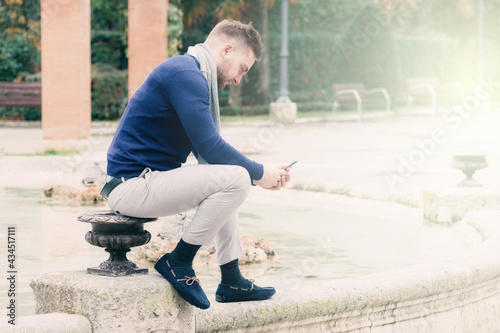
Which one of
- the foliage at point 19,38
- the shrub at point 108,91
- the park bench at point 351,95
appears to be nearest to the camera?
the shrub at point 108,91

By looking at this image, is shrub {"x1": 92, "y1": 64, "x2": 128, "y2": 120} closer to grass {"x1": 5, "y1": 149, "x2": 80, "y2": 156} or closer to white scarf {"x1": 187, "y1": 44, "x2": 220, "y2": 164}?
grass {"x1": 5, "y1": 149, "x2": 80, "y2": 156}

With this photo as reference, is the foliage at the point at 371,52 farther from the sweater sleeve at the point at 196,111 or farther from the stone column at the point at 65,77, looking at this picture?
the sweater sleeve at the point at 196,111

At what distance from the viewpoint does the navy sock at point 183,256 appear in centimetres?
368

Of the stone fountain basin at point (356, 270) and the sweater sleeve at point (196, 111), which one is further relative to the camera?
the stone fountain basin at point (356, 270)

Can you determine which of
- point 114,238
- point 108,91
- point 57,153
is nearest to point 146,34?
point 108,91

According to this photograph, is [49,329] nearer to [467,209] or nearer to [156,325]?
[156,325]

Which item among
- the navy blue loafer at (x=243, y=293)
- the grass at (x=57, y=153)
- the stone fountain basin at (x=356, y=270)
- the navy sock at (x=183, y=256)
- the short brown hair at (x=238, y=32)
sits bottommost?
the grass at (x=57, y=153)

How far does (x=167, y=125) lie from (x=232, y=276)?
2.37 ft

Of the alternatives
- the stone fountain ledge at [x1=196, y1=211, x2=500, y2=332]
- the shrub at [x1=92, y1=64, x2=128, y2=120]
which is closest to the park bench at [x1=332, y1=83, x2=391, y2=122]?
the shrub at [x1=92, y1=64, x2=128, y2=120]

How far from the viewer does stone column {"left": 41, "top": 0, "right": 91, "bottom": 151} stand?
41.5ft

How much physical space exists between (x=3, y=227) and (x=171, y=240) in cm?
178

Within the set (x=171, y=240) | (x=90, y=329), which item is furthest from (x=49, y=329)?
(x=171, y=240)

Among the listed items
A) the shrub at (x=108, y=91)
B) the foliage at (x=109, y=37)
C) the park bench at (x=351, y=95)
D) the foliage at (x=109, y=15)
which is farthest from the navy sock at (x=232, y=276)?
the park bench at (x=351, y=95)

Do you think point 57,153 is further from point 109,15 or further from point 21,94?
point 109,15
